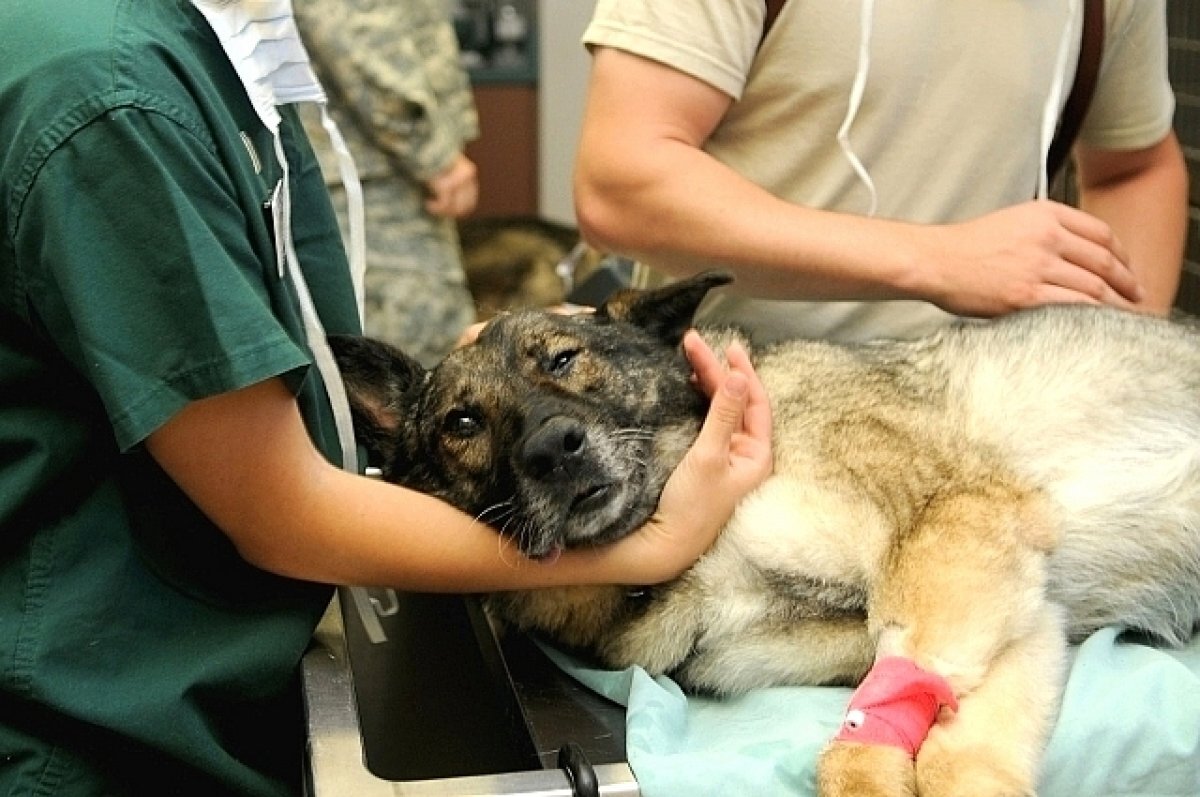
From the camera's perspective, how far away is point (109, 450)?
3.95 feet

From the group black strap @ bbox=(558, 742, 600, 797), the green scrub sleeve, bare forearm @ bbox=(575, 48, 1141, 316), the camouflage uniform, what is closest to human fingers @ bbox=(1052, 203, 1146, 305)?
bare forearm @ bbox=(575, 48, 1141, 316)

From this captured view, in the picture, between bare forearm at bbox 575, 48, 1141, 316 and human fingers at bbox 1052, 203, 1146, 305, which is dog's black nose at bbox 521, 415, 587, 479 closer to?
bare forearm at bbox 575, 48, 1141, 316

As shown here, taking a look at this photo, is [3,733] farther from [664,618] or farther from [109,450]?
[664,618]

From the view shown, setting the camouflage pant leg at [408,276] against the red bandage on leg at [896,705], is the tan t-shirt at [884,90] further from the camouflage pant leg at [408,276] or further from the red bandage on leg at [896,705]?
the camouflage pant leg at [408,276]

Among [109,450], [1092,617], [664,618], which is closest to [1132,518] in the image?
[1092,617]

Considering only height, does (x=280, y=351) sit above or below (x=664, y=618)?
above

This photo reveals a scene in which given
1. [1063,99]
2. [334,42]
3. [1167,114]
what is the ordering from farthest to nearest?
[334,42]
[1167,114]
[1063,99]

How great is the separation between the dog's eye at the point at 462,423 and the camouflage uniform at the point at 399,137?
1.36 meters

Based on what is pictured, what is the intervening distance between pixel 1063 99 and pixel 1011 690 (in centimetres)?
103

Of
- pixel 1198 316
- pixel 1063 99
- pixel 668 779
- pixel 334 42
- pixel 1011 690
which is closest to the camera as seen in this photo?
pixel 668 779

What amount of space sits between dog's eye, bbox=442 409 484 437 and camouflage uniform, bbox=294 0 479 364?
136cm

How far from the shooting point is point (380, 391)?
5.56ft

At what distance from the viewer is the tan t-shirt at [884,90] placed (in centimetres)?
170

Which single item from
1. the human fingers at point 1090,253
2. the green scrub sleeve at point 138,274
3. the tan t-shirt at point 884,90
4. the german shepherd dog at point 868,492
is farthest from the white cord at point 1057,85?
the green scrub sleeve at point 138,274
